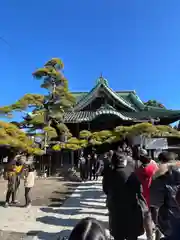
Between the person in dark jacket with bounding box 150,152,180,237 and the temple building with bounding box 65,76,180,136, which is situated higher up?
the temple building with bounding box 65,76,180,136

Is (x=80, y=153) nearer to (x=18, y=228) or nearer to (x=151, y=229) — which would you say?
(x=18, y=228)

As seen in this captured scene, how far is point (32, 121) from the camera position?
15.1 metres

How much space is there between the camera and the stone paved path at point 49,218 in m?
5.23

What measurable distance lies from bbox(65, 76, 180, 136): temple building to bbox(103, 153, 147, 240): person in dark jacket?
13.2m

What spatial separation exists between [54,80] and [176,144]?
350 inches

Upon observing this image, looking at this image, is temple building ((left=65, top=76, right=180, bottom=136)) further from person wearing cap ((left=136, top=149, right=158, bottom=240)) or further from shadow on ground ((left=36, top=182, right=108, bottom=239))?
person wearing cap ((left=136, top=149, right=158, bottom=240))

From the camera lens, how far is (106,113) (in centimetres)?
1698

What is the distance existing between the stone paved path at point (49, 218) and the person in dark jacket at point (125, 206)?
1.44 meters

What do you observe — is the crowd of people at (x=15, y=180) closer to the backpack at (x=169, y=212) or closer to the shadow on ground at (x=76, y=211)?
the shadow on ground at (x=76, y=211)

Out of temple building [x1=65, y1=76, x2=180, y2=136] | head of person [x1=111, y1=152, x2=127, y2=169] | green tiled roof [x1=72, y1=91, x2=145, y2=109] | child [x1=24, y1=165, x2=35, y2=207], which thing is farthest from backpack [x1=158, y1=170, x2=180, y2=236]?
green tiled roof [x1=72, y1=91, x2=145, y2=109]

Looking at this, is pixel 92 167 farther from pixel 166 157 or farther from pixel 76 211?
pixel 166 157

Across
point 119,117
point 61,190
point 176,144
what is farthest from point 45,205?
point 176,144

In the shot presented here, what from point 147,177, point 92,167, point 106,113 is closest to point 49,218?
point 147,177

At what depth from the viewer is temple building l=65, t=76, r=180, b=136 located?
17016 millimetres
